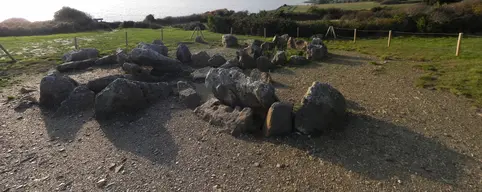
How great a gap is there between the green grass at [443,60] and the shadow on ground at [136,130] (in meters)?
10.1

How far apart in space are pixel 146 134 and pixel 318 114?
16.4 feet

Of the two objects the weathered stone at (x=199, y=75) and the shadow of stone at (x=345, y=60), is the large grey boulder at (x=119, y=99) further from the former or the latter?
the shadow of stone at (x=345, y=60)

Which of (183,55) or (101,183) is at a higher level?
(183,55)

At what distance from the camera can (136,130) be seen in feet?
32.2

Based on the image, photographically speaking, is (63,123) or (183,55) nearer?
(63,123)

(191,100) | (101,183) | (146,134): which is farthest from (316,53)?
(101,183)

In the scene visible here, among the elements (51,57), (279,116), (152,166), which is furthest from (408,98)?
(51,57)

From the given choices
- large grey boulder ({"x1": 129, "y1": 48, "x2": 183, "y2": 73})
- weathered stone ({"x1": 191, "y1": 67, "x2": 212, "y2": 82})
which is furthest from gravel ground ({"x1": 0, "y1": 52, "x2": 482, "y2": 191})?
large grey boulder ({"x1": 129, "y1": 48, "x2": 183, "y2": 73})

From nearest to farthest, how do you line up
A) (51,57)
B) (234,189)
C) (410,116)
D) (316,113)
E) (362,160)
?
1. (234,189)
2. (362,160)
3. (316,113)
4. (410,116)
5. (51,57)

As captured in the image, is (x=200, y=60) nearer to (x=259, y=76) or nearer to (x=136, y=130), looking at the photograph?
(x=259, y=76)

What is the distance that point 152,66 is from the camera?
15711mm

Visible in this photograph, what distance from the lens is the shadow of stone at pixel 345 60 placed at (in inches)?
706

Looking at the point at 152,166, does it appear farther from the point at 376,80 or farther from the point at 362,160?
the point at 376,80

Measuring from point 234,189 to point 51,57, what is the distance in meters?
20.2
